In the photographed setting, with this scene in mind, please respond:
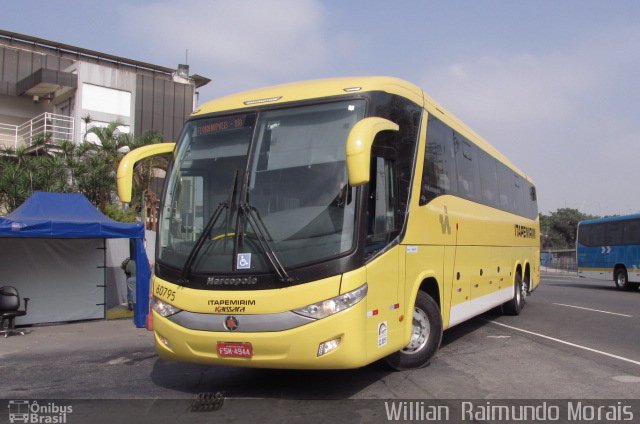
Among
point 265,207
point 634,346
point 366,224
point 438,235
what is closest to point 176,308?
point 265,207

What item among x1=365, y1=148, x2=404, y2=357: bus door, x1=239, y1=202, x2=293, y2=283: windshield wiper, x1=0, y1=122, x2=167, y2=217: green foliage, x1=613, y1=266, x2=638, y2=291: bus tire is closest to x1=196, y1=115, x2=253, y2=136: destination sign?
x1=239, y1=202, x2=293, y2=283: windshield wiper

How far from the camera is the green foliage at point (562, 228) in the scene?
6812cm

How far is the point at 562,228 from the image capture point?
69.2 metres

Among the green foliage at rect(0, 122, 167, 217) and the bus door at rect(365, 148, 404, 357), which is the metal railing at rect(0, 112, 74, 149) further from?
the bus door at rect(365, 148, 404, 357)

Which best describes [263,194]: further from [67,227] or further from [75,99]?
[75,99]

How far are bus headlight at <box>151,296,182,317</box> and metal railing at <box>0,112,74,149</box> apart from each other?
24333mm

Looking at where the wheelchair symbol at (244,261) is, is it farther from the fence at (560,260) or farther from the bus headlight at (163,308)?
the fence at (560,260)

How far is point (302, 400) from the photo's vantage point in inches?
241

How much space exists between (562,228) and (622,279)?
4691 centimetres

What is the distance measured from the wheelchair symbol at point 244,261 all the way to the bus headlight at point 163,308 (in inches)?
34.5

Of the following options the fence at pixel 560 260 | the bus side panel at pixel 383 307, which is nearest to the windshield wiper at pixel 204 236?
the bus side panel at pixel 383 307

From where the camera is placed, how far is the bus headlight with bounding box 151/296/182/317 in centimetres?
612

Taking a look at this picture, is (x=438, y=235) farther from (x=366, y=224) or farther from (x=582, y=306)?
(x=582, y=306)

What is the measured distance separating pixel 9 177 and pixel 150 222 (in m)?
5.86
